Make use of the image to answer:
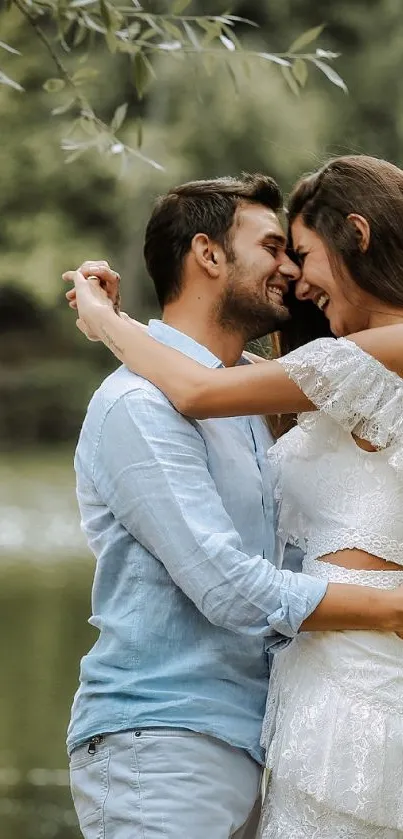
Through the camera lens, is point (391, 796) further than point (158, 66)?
No

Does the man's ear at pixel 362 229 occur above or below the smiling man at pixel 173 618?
above

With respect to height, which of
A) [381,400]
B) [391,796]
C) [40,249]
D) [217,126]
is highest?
[381,400]

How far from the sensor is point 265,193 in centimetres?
210

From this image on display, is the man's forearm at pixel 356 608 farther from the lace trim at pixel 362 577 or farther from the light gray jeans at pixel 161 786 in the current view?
the light gray jeans at pixel 161 786

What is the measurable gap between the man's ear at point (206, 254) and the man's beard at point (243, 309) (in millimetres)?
31

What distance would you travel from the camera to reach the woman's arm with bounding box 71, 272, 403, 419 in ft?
5.99

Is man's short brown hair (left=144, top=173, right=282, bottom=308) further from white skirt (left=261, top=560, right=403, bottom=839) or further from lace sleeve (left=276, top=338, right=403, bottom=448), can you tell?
white skirt (left=261, top=560, right=403, bottom=839)

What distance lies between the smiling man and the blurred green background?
831 centimetres

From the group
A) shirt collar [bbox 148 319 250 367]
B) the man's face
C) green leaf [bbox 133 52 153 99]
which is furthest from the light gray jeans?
green leaf [bbox 133 52 153 99]

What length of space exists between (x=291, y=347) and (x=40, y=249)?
34.1 ft

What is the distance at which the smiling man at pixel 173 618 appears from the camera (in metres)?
1.74

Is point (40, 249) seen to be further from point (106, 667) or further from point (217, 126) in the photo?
point (106, 667)

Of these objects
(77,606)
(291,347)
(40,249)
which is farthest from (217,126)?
(291,347)

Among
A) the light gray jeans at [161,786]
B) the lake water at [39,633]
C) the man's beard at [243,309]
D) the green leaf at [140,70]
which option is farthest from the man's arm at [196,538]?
the lake water at [39,633]
